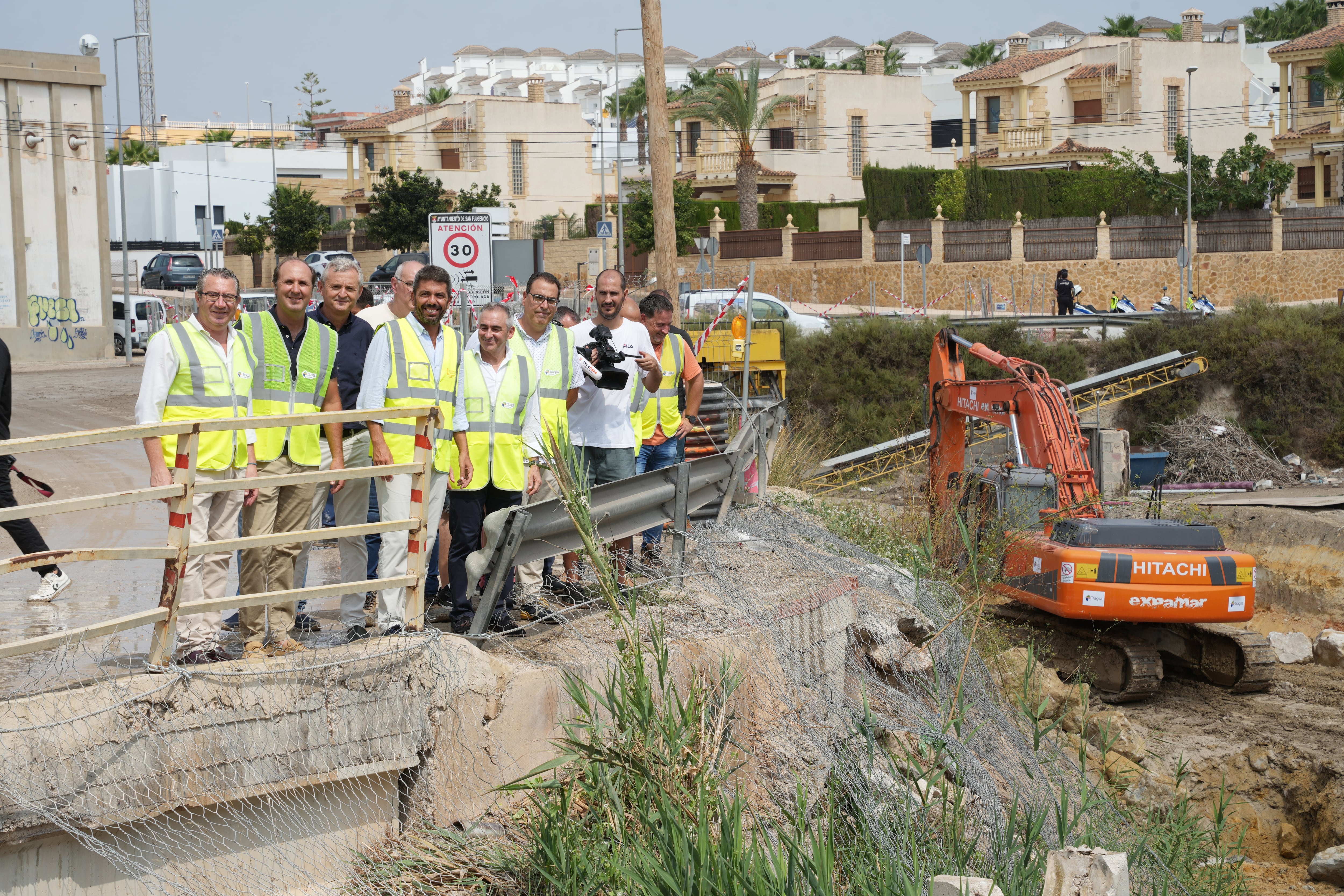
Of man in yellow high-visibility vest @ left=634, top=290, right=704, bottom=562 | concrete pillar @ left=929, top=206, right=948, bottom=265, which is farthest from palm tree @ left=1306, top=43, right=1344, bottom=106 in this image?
man in yellow high-visibility vest @ left=634, top=290, right=704, bottom=562

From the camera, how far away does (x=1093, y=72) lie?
59.7 m

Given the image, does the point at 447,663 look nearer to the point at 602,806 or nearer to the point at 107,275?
the point at 602,806

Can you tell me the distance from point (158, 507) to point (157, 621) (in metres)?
7.80

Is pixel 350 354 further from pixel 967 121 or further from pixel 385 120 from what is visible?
pixel 385 120

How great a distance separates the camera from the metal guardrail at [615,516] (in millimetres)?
5996

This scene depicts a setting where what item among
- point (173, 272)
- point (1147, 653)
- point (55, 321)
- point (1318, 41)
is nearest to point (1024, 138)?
point (1318, 41)

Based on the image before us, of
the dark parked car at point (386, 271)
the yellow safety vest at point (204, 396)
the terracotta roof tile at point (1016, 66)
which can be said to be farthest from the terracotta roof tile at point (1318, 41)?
the yellow safety vest at point (204, 396)

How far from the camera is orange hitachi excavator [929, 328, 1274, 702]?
11.3 metres

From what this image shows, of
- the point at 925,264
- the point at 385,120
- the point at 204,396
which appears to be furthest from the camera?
the point at 385,120

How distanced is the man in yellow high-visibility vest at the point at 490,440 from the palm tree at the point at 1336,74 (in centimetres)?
5033

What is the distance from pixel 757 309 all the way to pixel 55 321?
15937 millimetres

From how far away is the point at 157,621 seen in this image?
16.6 feet

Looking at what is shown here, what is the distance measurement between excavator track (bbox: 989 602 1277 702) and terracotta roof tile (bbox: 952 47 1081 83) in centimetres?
5011

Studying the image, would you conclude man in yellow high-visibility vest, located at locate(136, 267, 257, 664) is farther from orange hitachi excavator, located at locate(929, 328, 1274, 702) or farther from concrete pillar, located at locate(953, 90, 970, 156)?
concrete pillar, located at locate(953, 90, 970, 156)
